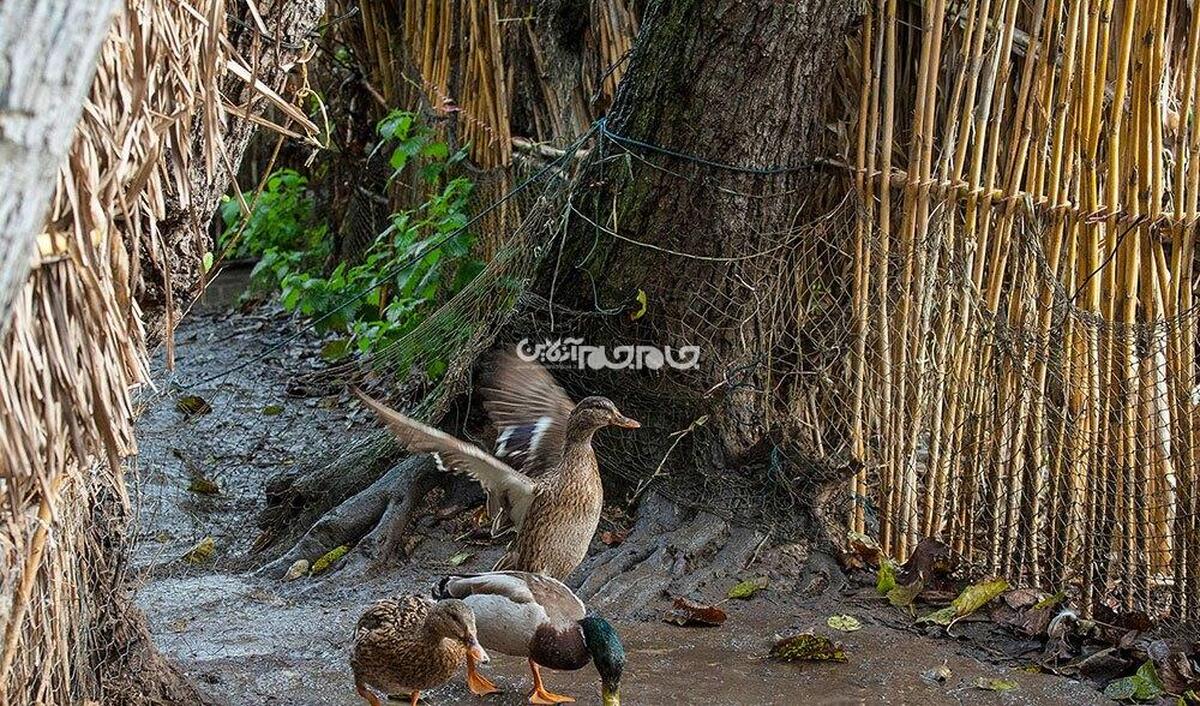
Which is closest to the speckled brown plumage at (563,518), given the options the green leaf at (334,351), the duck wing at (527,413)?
the duck wing at (527,413)

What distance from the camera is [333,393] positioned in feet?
26.6

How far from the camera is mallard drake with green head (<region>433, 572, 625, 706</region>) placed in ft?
14.3

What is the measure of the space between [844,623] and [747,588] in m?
0.41

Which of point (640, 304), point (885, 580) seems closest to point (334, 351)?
point (640, 304)

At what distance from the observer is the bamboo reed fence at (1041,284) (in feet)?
17.9

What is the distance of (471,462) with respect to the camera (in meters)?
5.12

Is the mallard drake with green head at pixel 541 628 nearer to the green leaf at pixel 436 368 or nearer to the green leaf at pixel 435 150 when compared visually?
the green leaf at pixel 436 368

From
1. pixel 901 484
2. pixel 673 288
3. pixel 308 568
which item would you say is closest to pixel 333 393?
pixel 308 568

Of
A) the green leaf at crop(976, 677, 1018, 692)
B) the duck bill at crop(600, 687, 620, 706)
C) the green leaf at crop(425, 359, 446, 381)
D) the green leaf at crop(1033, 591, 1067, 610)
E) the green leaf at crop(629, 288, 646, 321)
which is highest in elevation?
the green leaf at crop(629, 288, 646, 321)

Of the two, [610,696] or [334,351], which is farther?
[334,351]

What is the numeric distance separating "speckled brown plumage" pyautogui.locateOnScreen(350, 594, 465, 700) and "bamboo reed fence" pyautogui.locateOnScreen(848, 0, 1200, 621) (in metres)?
2.09

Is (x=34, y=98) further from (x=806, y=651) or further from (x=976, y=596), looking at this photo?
(x=976, y=596)

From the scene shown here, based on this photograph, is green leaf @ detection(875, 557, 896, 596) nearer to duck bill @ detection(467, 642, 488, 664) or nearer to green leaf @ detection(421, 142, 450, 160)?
duck bill @ detection(467, 642, 488, 664)

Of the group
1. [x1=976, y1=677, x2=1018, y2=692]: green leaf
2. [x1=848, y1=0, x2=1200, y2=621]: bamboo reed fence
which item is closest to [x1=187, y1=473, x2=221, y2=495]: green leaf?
[x1=848, y1=0, x2=1200, y2=621]: bamboo reed fence
